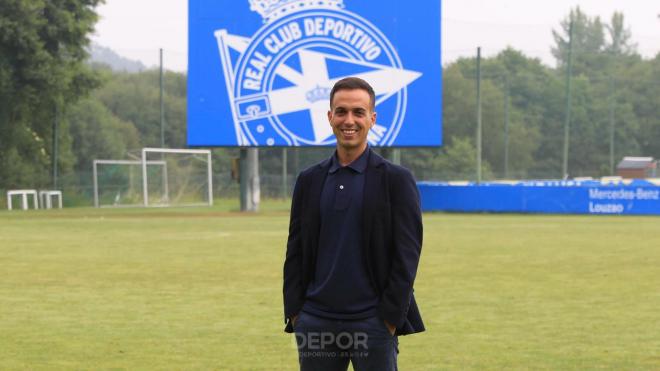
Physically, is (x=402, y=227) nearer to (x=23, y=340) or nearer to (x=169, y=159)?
(x=23, y=340)

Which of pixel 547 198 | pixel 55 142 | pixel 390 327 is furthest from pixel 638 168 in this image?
pixel 390 327

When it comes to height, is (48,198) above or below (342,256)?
A: below

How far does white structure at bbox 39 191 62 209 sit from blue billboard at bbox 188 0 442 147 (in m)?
12.2

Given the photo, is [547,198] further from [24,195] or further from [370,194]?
[370,194]

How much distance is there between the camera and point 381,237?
4.65 meters

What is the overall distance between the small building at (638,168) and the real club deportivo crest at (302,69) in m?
24.7

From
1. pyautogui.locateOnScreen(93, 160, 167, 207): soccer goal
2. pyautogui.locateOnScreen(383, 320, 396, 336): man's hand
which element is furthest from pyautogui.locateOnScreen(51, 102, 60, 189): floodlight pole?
pyautogui.locateOnScreen(383, 320, 396, 336): man's hand

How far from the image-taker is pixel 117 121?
7788 centimetres

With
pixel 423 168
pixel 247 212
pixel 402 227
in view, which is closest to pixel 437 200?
pixel 247 212

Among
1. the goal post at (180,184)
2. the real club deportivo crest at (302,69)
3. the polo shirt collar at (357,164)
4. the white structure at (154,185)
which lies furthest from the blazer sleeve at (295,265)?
the white structure at (154,185)

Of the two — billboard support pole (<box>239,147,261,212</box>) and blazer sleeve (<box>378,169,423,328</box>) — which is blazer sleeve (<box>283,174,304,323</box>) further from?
billboard support pole (<box>239,147,261,212</box>)

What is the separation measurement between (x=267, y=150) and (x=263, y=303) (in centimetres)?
5057

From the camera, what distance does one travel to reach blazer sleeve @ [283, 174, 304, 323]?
15.5 ft

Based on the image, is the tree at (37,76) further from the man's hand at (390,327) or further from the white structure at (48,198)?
the man's hand at (390,327)
